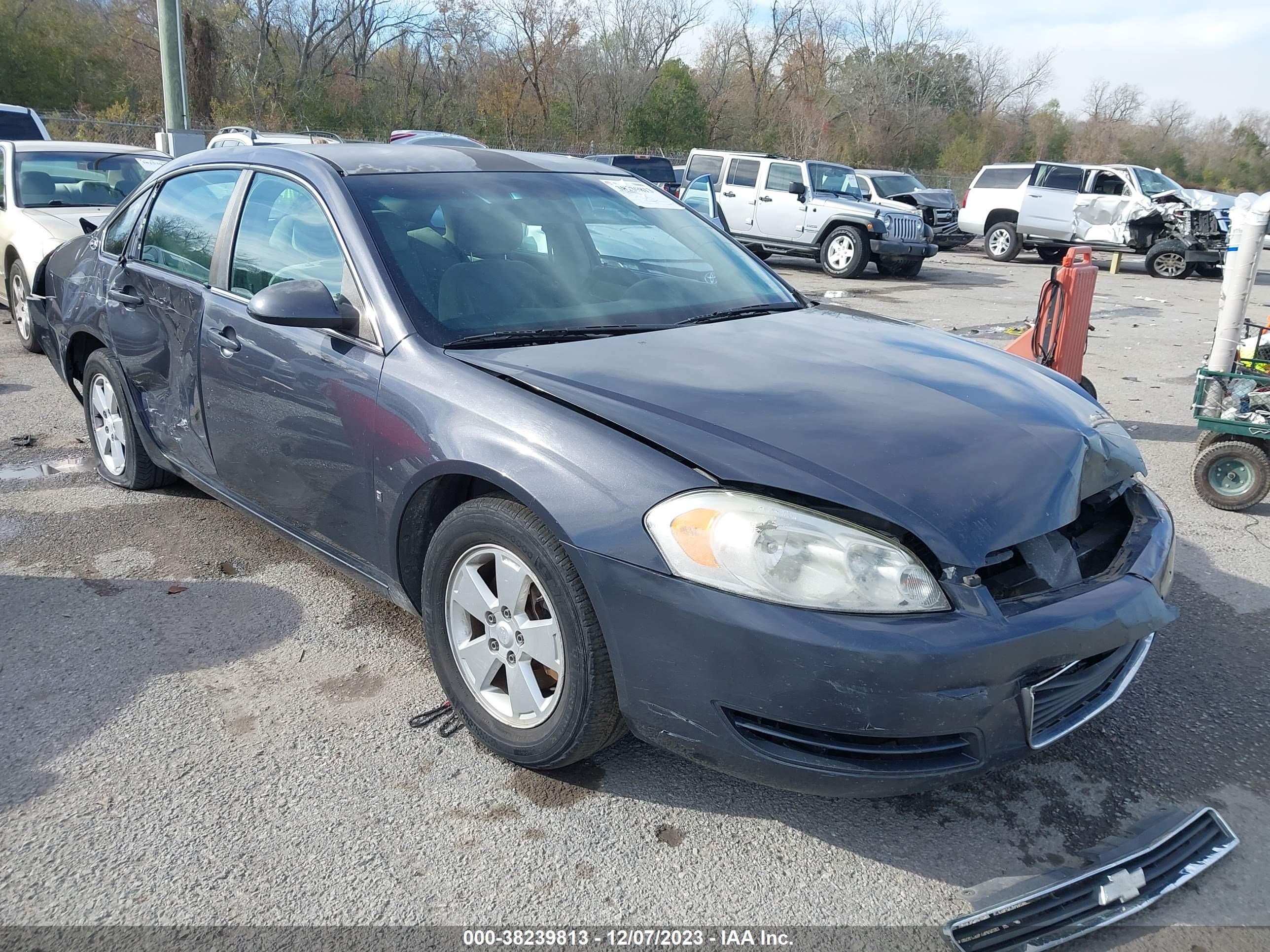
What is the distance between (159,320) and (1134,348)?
9489 mm

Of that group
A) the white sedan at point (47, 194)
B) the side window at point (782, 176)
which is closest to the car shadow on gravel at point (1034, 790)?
the white sedan at point (47, 194)

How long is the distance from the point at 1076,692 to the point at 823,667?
0.79 metres

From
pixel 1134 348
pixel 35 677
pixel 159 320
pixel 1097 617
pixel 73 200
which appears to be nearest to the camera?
pixel 1097 617

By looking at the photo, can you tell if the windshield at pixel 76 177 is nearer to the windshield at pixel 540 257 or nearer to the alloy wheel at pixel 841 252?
the windshield at pixel 540 257

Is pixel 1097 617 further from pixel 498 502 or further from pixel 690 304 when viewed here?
pixel 690 304

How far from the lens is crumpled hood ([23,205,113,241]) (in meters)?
7.67

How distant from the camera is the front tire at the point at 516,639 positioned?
2.42m

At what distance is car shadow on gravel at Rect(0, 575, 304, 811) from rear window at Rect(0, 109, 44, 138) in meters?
11.5

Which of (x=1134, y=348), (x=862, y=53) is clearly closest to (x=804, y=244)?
(x=1134, y=348)

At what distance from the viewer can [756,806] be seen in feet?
8.71

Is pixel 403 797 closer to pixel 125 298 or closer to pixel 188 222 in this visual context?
pixel 188 222

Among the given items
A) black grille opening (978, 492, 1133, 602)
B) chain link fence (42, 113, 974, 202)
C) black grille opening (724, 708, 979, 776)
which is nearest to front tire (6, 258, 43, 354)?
black grille opening (724, 708, 979, 776)

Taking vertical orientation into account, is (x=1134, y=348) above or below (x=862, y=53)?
below

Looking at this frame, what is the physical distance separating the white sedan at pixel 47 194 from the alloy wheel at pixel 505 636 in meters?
6.32
